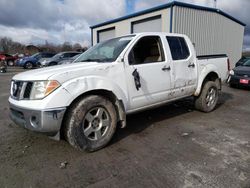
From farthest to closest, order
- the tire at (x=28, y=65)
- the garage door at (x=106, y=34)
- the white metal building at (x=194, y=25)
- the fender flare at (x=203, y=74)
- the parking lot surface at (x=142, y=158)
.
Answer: the tire at (x=28, y=65) → the garage door at (x=106, y=34) → the white metal building at (x=194, y=25) → the fender flare at (x=203, y=74) → the parking lot surface at (x=142, y=158)

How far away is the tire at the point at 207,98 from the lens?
18.3 feet

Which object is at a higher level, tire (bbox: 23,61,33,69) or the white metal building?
the white metal building

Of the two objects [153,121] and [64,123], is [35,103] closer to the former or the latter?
[64,123]

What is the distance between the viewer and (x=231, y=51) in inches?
695

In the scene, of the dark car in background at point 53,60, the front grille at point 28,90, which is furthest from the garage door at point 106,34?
the front grille at point 28,90

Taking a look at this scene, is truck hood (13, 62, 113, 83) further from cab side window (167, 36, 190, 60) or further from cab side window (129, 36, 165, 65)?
cab side window (167, 36, 190, 60)

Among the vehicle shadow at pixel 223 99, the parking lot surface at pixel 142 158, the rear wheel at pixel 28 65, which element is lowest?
the parking lot surface at pixel 142 158

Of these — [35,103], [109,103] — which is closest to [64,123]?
[35,103]

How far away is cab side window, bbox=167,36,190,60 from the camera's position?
4691mm

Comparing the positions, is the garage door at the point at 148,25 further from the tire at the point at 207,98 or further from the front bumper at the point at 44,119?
the front bumper at the point at 44,119

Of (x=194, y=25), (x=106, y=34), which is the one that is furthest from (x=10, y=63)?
(x=194, y=25)

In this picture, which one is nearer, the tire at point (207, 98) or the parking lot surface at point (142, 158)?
the parking lot surface at point (142, 158)

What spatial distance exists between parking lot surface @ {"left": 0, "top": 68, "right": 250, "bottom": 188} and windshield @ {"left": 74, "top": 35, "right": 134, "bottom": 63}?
1527 millimetres

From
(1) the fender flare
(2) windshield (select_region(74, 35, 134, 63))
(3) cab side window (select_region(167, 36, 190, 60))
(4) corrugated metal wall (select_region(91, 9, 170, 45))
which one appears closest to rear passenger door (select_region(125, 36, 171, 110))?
(2) windshield (select_region(74, 35, 134, 63))
